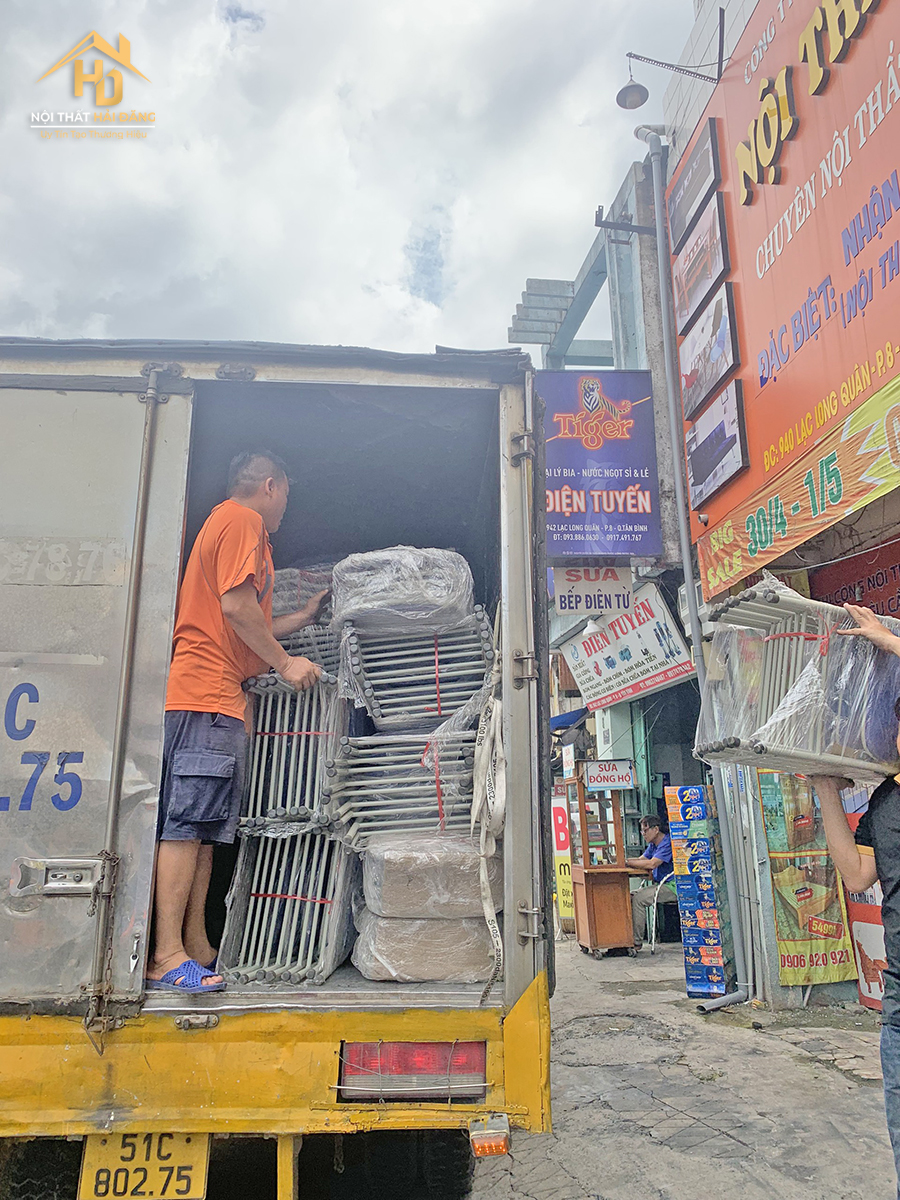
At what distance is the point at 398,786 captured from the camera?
3.49 meters

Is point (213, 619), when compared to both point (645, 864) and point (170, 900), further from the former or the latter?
point (645, 864)

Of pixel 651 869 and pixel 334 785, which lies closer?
pixel 334 785

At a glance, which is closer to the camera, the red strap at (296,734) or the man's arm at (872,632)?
the man's arm at (872,632)

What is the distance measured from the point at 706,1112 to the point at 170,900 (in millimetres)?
3461

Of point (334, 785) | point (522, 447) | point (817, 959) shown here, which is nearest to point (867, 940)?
point (817, 959)

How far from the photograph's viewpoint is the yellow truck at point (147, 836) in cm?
250

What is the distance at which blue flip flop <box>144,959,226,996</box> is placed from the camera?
8.59 feet

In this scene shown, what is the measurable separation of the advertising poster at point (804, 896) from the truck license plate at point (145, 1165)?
5.49m

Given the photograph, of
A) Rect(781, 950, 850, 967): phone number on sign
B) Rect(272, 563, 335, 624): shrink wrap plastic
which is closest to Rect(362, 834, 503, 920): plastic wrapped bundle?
Rect(272, 563, 335, 624): shrink wrap plastic

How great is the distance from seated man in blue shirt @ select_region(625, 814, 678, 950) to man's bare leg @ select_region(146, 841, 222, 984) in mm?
7871

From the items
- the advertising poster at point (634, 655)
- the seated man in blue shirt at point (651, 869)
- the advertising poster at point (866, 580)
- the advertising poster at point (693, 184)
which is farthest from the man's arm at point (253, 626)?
the seated man in blue shirt at point (651, 869)

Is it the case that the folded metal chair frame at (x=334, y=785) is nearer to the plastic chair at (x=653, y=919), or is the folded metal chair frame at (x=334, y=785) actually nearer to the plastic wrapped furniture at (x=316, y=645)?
the plastic wrapped furniture at (x=316, y=645)

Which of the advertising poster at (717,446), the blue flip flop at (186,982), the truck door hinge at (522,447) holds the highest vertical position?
the advertising poster at (717,446)

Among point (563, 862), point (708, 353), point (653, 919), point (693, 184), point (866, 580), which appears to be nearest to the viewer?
point (866, 580)
